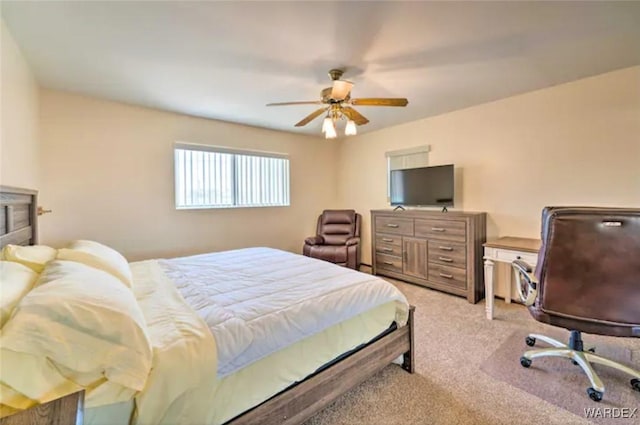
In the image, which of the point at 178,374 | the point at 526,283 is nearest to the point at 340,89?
the point at 526,283

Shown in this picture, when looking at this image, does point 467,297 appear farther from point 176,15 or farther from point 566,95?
point 176,15

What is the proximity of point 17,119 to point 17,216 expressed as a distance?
0.89 meters

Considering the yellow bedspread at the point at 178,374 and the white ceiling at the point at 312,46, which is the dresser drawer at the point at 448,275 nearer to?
the white ceiling at the point at 312,46

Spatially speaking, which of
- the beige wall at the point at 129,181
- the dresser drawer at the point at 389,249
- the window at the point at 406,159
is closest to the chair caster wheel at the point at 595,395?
the dresser drawer at the point at 389,249

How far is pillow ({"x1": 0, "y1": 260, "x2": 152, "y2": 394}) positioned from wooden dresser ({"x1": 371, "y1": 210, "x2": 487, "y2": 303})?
334cm

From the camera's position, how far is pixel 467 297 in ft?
11.0

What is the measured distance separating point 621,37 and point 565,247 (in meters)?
1.65

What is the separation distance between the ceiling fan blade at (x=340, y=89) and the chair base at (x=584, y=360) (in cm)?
247

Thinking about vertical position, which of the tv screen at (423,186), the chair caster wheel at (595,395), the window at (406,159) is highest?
the window at (406,159)

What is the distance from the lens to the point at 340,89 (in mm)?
2301

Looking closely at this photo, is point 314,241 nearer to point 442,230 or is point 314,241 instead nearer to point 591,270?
point 442,230

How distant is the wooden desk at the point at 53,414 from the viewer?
739 mm

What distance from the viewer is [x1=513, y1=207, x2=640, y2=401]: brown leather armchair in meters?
1.63

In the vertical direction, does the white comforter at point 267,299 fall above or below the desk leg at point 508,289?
above
